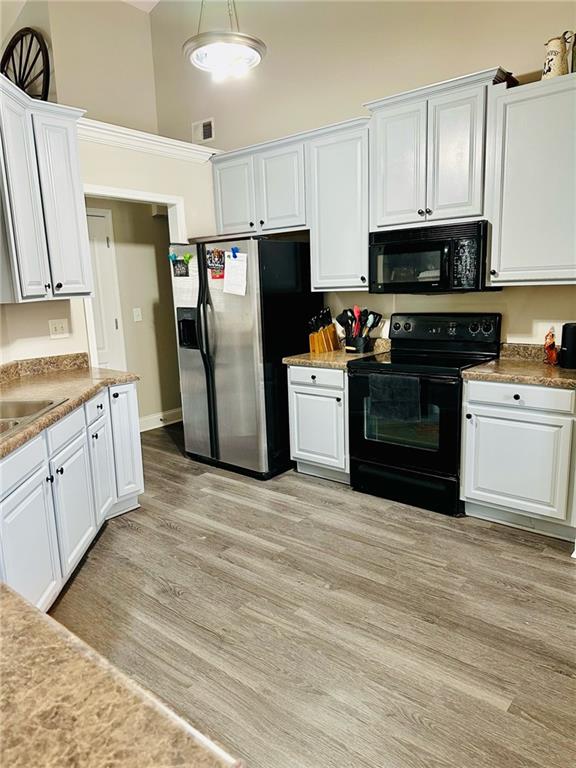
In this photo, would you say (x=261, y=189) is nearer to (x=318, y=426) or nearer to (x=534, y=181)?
(x=318, y=426)

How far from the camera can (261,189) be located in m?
4.07

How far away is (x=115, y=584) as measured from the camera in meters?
2.54

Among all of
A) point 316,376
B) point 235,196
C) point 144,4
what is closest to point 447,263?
point 316,376

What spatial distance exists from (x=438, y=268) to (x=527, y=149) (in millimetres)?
747

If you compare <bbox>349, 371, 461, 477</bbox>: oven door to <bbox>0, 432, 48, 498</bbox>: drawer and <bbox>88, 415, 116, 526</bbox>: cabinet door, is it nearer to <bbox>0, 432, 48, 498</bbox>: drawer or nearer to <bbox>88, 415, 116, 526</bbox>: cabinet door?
<bbox>88, 415, 116, 526</bbox>: cabinet door

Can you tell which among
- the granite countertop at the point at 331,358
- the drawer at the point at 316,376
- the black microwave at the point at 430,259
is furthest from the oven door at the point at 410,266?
the drawer at the point at 316,376

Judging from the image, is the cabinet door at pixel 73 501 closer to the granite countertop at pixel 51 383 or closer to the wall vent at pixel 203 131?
the granite countertop at pixel 51 383

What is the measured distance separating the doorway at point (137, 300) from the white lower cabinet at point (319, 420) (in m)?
1.99

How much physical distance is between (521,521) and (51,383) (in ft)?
8.96

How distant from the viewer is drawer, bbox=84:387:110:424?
278cm

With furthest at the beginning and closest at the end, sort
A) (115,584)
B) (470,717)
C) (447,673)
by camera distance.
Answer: (115,584), (447,673), (470,717)

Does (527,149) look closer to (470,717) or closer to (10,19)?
(470,717)

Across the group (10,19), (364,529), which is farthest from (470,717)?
(10,19)

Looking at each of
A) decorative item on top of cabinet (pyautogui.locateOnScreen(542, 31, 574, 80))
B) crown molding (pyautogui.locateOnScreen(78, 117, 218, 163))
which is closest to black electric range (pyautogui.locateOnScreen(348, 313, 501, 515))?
decorative item on top of cabinet (pyautogui.locateOnScreen(542, 31, 574, 80))
